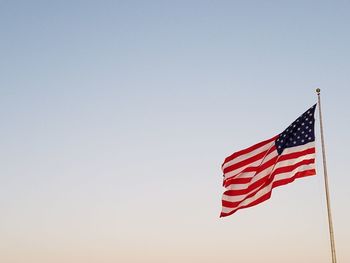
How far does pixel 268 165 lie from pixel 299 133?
2.06 m

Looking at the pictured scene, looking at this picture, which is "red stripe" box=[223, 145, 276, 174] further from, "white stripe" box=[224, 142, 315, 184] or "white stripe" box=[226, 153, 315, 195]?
"white stripe" box=[226, 153, 315, 195]

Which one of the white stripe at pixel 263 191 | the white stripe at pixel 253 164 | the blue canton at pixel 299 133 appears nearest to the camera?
the white stripe at pixel 263 191

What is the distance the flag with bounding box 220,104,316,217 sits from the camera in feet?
86.6

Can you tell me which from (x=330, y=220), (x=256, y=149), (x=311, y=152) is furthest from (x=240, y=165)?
(x=330, y=220)

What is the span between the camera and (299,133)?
27.0 metres

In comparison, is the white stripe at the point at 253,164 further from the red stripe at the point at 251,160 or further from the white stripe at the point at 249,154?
the white stripe at the point at 249,154

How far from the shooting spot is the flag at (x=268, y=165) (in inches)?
1039

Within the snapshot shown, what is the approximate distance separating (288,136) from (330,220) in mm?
4589

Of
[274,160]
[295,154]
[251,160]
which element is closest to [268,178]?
[274,160]

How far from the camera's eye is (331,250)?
77.9ft

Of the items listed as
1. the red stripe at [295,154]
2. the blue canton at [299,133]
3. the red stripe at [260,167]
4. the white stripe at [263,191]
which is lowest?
the white stripe at [263,191]

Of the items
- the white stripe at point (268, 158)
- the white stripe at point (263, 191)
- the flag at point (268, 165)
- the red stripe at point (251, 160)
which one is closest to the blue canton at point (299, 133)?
the flag at point (268, 165)

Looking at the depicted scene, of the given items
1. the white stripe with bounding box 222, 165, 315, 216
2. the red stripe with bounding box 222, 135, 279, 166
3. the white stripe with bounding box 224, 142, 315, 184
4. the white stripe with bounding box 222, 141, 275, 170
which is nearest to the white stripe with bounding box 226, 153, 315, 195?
the white stripe with bounding box 224, 142, 315, 184

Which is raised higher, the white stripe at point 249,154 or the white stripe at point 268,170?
the white stripe at point 249,154
